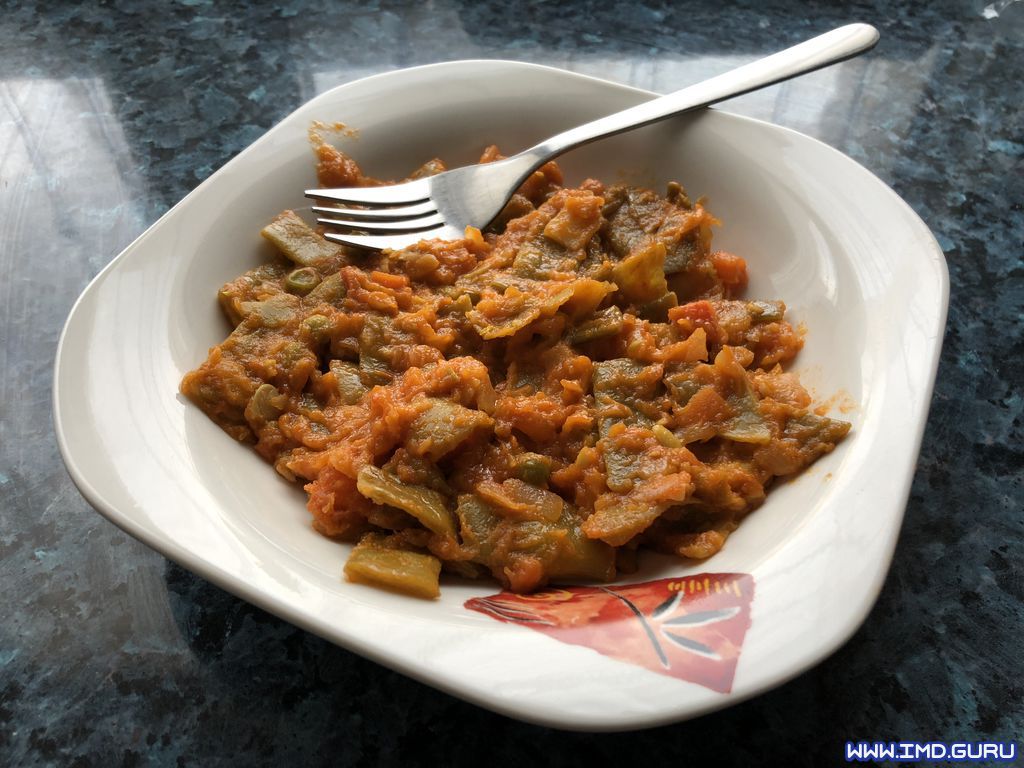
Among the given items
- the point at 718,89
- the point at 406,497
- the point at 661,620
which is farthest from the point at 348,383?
the point at 718,89

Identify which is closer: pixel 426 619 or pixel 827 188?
pixel 426 619

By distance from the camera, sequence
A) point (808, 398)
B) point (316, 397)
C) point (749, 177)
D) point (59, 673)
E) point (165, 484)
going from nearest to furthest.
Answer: point (165, 484), point (59, 673), point (808, 398), point (316, 397), point (749, 177)

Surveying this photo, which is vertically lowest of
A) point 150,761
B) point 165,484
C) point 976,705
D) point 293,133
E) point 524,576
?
point 150,761

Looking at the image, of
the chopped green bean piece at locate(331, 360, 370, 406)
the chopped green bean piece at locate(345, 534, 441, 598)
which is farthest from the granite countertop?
the chopped green bean piece at locate(331, 360, 370, 406)

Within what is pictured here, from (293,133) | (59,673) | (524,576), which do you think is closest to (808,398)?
(524,576)

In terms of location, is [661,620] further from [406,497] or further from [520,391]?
[520,391]

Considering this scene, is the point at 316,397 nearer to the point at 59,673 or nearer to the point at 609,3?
the point at 59,673

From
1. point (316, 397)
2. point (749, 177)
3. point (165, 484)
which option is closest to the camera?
point (165, 484)
